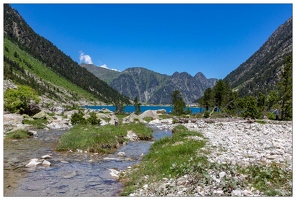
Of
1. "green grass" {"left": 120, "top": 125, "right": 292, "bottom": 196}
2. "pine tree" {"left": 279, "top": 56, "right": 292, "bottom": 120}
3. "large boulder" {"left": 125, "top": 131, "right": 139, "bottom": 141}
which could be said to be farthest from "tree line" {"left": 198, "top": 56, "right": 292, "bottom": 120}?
"green grass" {"left": 120, "top": 125, "right": 292, "bottom": 196}

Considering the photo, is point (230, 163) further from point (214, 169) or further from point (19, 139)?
point (19, 139)

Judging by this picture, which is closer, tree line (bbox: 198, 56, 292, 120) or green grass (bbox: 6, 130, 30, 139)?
green grass (bbox: 6, 130, 30, 139)

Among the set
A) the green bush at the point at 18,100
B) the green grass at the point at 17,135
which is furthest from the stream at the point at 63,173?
the green bush at the point at 18,100

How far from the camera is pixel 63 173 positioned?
14.8 meters

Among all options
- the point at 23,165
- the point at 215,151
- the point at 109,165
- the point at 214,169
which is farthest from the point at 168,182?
the point at 23,165

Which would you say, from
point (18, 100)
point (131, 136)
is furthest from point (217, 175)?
point (18, 100)

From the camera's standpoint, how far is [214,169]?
1093 centimetres

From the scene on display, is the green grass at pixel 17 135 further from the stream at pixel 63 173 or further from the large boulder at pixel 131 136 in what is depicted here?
the large boulder at pixel 131 136

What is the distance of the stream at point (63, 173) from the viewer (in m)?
11.7

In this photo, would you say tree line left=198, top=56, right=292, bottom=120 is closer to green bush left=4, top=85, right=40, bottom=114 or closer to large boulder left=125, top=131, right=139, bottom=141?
large boulder left=125, top=131, right=139, bottom=141

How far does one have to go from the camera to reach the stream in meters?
11.7

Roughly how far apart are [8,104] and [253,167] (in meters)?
56.5

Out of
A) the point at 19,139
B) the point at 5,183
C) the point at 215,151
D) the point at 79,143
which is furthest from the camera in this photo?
the point at 19,139

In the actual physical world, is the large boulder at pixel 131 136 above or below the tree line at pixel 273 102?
below
